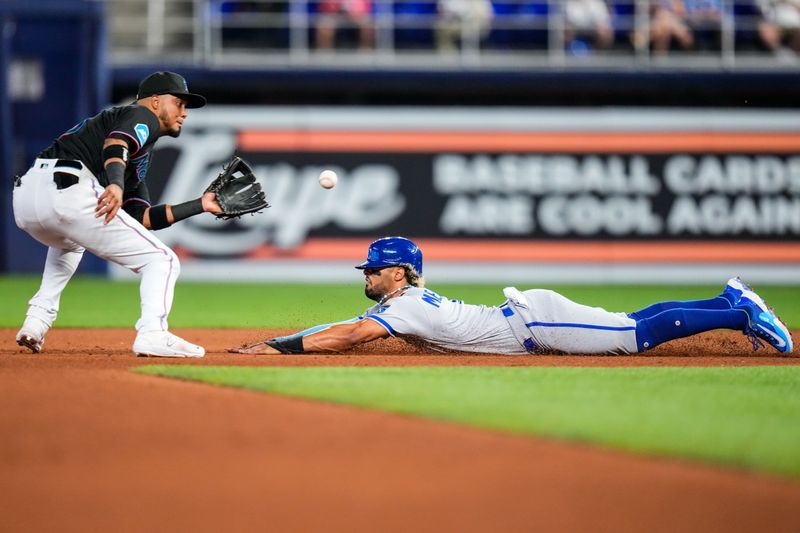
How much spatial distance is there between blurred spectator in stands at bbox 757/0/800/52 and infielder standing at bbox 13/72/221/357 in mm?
14654

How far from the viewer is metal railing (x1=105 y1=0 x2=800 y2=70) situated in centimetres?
1934

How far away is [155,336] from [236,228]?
11236 millimetres

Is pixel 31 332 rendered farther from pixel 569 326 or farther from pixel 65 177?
pixel 569 326

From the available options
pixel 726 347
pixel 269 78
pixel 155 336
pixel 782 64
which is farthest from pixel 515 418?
pixel 782 64

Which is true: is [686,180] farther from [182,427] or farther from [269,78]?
[182,427]

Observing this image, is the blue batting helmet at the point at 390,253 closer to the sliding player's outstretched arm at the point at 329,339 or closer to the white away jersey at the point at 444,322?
the white away jersey at the point at 444,322

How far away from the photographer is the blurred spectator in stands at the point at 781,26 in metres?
19.5

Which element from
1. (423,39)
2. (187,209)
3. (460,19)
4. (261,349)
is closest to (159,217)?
(187,209)

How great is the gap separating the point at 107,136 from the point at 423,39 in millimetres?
13372

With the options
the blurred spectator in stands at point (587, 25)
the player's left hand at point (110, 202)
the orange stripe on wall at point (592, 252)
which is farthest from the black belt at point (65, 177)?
the blurred spectator in stands at point (587, 25)

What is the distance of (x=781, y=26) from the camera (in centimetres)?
1941

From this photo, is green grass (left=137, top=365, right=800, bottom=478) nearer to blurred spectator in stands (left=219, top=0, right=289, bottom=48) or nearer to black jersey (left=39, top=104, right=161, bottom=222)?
black jersey (left=39, top=104, right=161, bottom=222)

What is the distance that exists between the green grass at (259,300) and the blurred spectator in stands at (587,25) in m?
4.54

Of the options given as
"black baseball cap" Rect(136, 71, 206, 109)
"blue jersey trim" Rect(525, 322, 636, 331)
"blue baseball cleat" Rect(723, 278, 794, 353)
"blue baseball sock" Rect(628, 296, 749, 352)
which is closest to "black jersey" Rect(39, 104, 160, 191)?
"black baseball cap" Rect(136, 71, 206, 109)
